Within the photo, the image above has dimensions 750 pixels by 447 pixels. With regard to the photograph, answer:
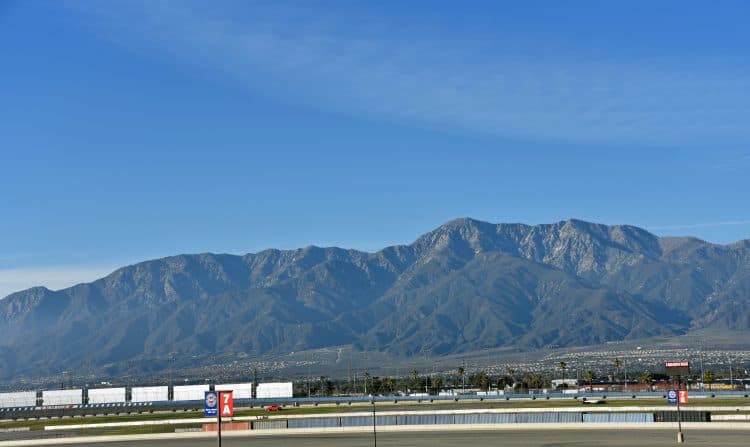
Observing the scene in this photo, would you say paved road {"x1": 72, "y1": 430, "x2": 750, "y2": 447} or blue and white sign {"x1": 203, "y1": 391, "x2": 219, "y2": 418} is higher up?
blue and white sign {"x1": 203, "y1": 391, "x2": 219, "y2": 418}

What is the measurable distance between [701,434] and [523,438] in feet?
56.0

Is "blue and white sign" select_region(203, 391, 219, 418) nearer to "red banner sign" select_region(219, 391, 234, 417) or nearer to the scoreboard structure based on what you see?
"red banner sign" select_region(219, 391, 234, 417)

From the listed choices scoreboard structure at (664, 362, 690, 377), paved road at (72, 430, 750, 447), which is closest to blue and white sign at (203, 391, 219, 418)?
paved road at (72, 430, 750, 447)

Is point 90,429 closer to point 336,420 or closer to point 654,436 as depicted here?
point 336,420

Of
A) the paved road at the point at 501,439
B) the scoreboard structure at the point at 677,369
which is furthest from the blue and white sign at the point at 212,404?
the scoreboard structure at the point at 677,369

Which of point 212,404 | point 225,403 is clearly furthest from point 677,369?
point 212,404

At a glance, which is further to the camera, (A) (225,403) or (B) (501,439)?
(B) (501,439)

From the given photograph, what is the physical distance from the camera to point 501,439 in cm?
9281

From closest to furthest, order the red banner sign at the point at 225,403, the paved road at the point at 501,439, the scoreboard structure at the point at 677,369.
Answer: the red banner sign at the point at 225,403 → the paved road at the point at 501,439 → the scoreboard structure at the point at 677,369

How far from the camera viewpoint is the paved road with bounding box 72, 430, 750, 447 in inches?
3319

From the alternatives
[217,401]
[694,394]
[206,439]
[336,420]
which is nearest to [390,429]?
[336,420]

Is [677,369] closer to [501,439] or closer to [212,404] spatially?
[501,439]

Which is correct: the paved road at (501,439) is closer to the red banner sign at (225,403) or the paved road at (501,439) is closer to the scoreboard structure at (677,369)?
the scoreboard structure at (677,369)

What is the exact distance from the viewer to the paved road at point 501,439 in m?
84.3
